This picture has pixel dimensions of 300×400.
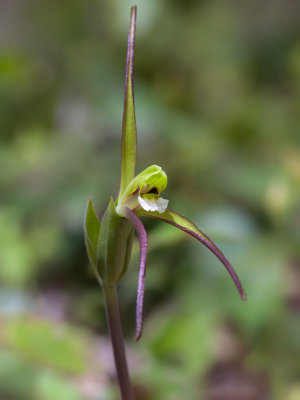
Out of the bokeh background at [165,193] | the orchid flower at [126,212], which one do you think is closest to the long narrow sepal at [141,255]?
the orchid flower at [126,212]

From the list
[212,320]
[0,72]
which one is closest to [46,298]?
[212,320]

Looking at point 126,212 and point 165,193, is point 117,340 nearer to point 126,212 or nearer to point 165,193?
point 126,212

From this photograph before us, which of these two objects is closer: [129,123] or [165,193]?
[129,123]

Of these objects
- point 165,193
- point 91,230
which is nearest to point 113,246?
point 91,230

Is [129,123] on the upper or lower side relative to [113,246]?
upper

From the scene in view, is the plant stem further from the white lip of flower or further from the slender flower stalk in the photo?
the white lip of flower

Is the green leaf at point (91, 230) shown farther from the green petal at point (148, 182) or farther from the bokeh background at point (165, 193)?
the bokeh background at point (165, 193)
